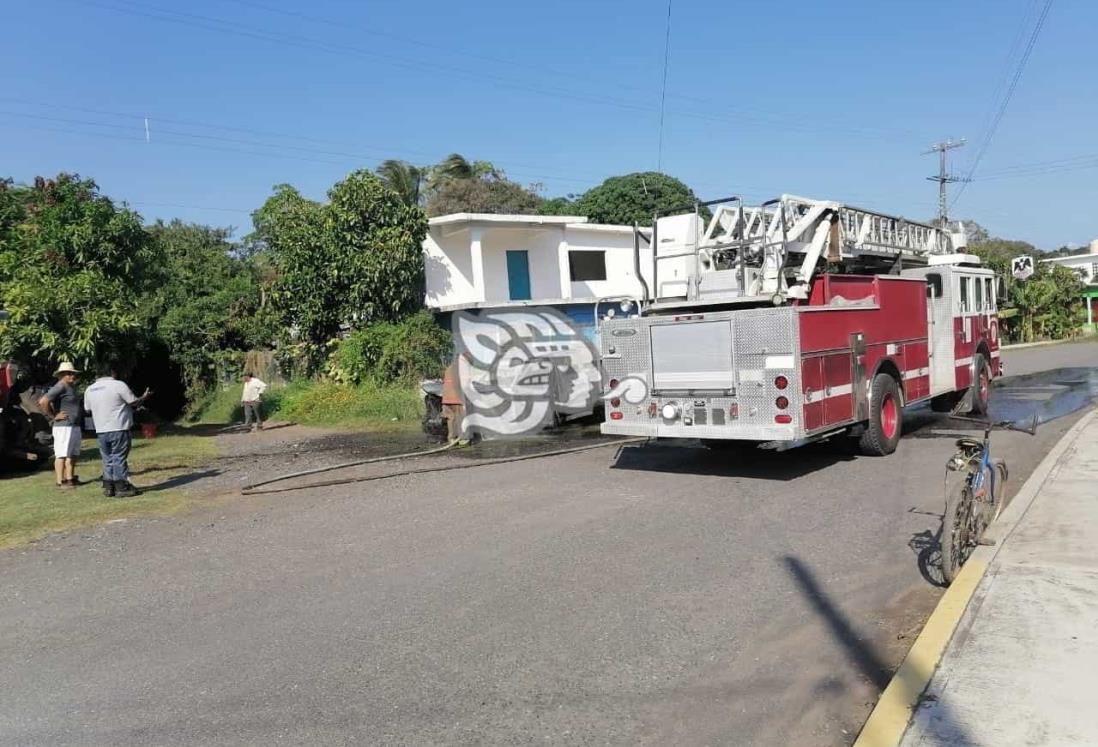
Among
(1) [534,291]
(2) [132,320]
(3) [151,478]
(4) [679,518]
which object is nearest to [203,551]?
(4) [679,518]

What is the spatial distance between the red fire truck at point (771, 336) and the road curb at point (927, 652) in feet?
8.79

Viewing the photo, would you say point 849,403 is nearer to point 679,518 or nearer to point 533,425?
point 679,518

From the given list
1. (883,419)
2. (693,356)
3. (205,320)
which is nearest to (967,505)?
(693,356)

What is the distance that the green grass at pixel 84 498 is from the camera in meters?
9.04

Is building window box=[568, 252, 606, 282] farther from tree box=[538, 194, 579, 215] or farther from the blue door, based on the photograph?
tree box=[538, 194, 579, 215]

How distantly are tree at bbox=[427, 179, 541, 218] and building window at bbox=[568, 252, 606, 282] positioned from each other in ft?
35.4

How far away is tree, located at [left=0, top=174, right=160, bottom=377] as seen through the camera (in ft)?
48.1

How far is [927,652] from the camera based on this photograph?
4.40 meters

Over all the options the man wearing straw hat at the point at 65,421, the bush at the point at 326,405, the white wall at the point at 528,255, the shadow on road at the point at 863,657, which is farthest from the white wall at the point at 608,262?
the shadow on road at the point at 863,657

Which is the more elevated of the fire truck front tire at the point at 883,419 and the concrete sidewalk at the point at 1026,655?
the fire truck front tire at the point at 883,419

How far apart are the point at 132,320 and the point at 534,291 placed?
13914 millimetres

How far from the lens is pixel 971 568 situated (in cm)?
570

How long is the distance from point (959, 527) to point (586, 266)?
23.4 metres

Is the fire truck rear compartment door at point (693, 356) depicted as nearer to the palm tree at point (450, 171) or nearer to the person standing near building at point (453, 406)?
the person standing near building at point (453, 406)
